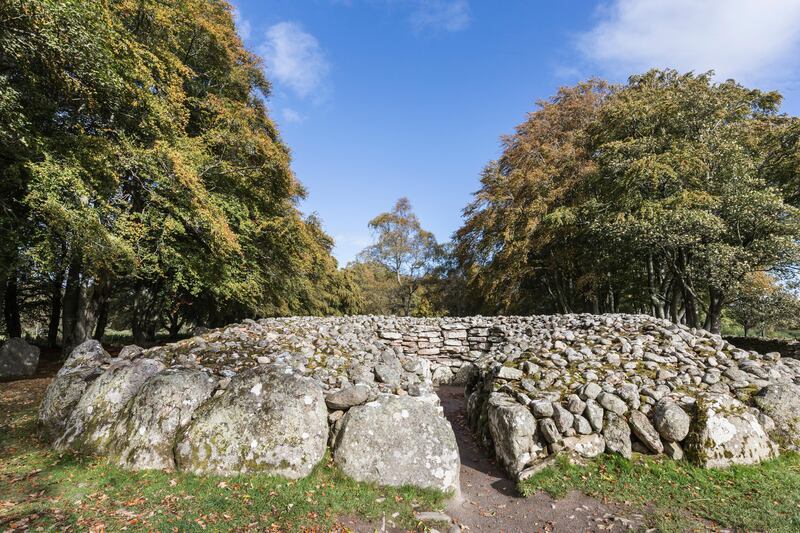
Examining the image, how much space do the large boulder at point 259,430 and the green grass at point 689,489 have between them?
3.44 metres

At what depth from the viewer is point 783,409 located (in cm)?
629

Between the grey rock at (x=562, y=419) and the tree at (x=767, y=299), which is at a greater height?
the tree at (x=767, y=299)

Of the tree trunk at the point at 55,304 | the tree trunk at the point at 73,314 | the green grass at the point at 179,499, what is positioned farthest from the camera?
the tree trunk at the point at 55,304

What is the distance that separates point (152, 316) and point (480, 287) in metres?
21.4

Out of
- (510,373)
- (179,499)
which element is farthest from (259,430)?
(510,373)

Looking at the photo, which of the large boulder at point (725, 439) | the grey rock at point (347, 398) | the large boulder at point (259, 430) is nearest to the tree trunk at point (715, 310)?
the large boulder at point (725, 439)

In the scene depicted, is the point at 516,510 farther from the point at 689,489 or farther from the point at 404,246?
the point at 404,246

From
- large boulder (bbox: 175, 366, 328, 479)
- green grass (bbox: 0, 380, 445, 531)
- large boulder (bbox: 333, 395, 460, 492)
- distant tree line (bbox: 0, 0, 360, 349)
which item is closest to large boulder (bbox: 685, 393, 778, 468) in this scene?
large boulder (bbox: 333, 395, 460, 492)

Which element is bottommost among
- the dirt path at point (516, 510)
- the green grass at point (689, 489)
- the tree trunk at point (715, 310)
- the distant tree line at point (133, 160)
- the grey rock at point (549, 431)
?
the dirt path at point (516, 510)

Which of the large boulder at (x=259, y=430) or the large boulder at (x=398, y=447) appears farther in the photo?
the large boulder at (x=398, y=447)

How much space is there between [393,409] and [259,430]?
2075 mm

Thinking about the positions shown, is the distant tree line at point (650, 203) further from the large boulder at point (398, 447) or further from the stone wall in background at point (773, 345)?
the large boulder at point (398, 447)

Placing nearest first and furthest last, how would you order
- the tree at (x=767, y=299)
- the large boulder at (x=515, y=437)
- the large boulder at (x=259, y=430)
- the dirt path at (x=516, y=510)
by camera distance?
the dirt path at (x=516, y=510) → the large boulder at (x=259, y=430) → the large boulder at (x=515, y=437) → the tree at (x=767, y=299)

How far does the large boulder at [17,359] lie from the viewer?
1290 centimetres
